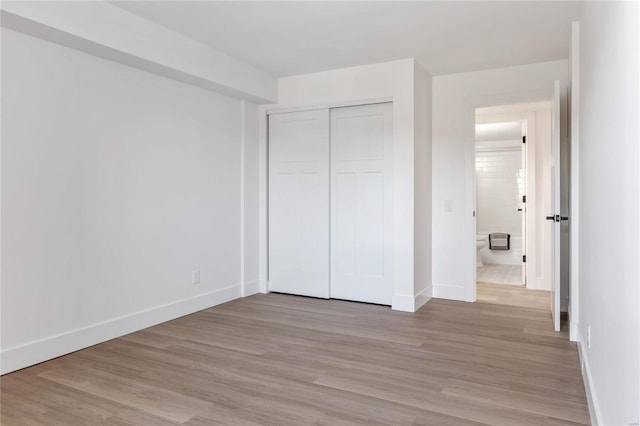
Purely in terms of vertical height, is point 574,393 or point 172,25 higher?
point 172,25

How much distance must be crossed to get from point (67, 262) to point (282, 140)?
8.56 feet

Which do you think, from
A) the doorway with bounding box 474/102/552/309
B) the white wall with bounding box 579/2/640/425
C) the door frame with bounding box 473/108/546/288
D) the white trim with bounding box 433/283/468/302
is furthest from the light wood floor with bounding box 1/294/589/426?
the door frame with bounding box 473/108/546/288

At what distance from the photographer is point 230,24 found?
3.34 meters

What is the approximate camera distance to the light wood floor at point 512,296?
14.7ft

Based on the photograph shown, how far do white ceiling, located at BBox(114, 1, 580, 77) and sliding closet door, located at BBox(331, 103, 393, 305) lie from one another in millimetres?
631

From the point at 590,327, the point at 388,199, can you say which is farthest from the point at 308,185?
the point at 590,327

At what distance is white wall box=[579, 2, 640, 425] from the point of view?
119cm

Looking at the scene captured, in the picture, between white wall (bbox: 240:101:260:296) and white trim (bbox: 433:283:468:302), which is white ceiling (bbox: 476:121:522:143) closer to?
white trim (bbox: 433:283:468:302)

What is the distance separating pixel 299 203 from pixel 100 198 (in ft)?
7.03

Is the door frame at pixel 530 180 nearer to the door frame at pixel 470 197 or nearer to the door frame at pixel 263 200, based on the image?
the door frame at pixel 470 197

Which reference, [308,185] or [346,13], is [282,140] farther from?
[346,13]

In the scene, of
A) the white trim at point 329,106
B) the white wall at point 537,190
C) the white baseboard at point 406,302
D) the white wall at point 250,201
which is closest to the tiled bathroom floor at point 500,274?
the white wall at point 537,190

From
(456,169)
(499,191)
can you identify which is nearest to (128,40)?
(456,169)

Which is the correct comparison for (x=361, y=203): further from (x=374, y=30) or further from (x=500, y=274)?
(x=500, y=274)
